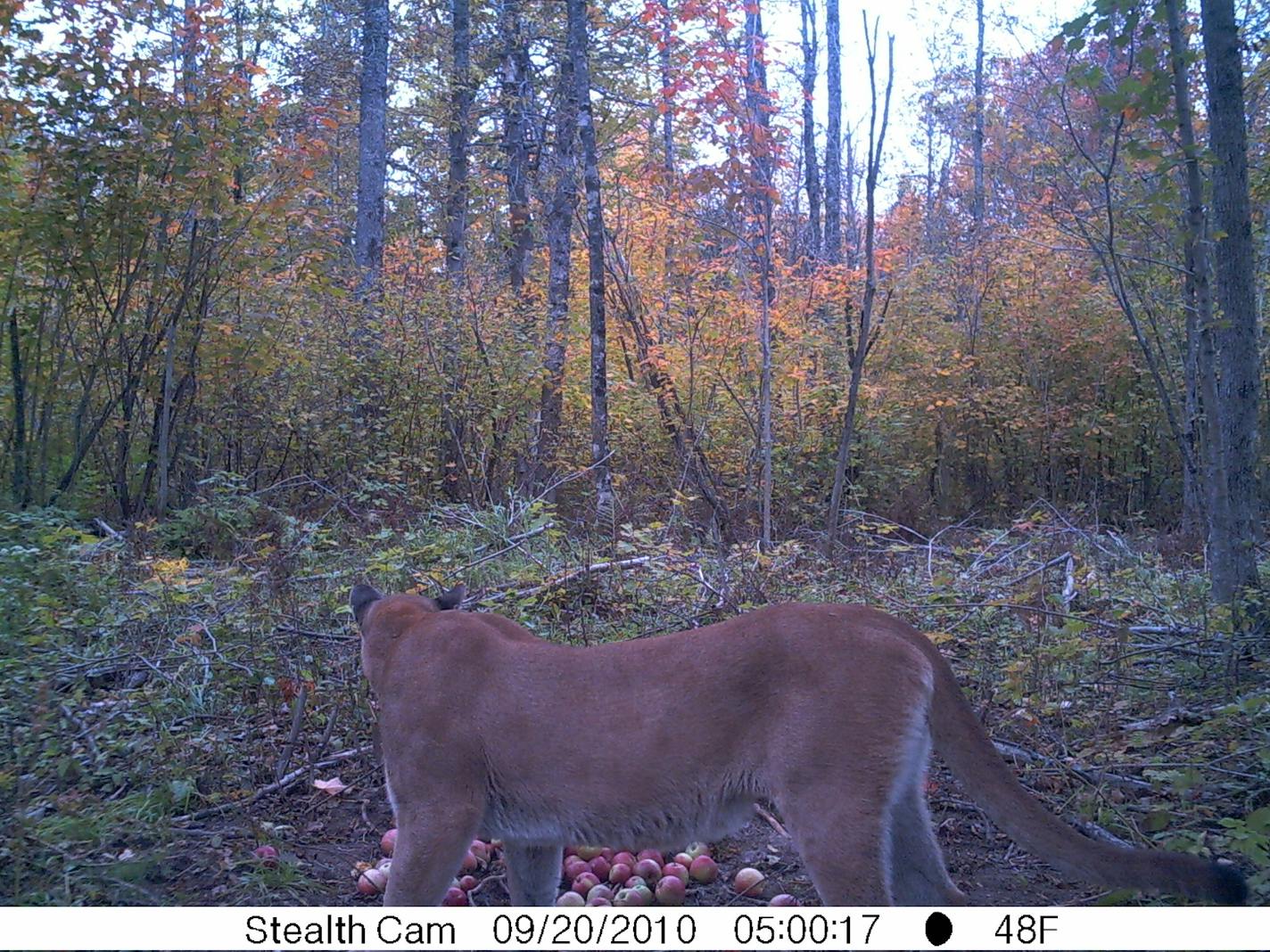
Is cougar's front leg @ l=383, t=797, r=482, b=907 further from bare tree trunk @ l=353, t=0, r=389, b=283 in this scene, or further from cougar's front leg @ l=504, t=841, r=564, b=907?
bare tree trunk @ l=353, t=0, r=389, b=283

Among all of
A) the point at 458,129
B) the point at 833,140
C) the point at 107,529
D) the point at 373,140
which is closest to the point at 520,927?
the point at 107,529

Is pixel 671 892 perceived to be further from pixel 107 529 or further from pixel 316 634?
pixel 107 529

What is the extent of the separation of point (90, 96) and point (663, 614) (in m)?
8.81

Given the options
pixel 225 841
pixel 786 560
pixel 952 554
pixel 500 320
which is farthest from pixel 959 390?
pixel 225 841

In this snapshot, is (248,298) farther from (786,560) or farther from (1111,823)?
(1111,823)

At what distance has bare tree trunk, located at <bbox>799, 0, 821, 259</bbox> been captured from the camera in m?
23.2

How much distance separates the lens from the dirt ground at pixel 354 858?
4.59 meters

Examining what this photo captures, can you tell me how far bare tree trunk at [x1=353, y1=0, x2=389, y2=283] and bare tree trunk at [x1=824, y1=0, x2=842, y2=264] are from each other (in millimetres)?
9466

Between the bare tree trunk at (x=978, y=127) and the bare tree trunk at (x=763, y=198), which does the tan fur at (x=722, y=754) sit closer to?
the bare tree trunk at (x=763, y=198)

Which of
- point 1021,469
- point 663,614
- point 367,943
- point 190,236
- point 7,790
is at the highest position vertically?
point 190,236

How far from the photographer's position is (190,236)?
1230 centimetres

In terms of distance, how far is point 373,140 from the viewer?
60.8 feet

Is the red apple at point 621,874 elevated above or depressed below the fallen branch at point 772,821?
below

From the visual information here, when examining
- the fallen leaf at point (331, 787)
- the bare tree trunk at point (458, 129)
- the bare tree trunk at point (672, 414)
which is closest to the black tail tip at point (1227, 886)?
the fallen leaf at point (331, 787)
